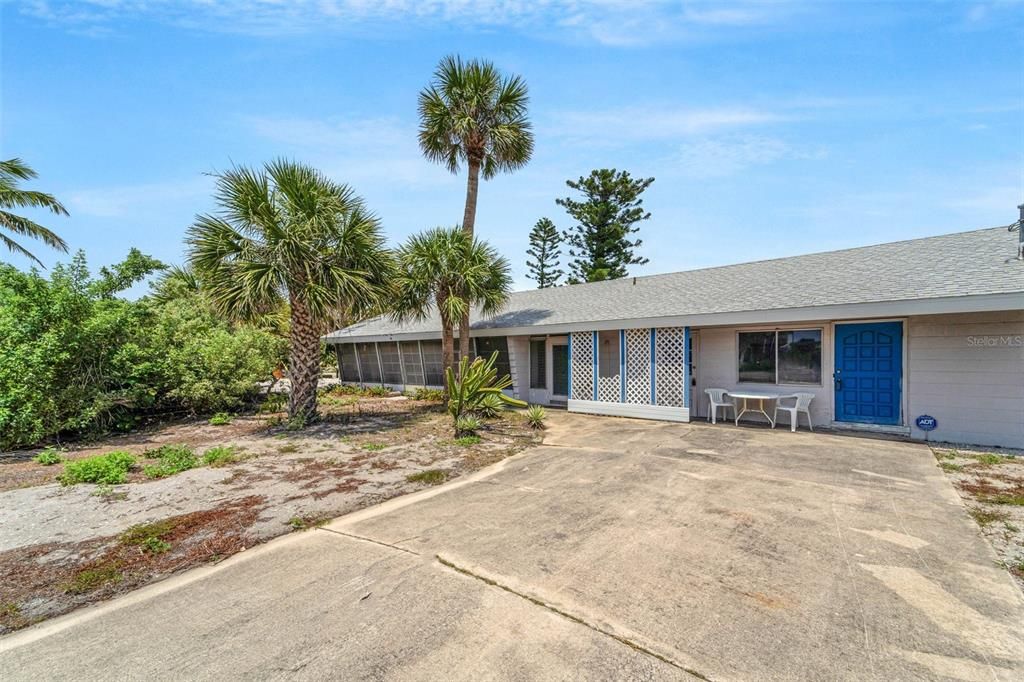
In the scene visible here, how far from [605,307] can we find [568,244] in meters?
21.9

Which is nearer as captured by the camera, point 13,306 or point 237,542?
point 237,542

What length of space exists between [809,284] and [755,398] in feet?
9.32

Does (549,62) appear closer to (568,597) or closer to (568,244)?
(568,597)

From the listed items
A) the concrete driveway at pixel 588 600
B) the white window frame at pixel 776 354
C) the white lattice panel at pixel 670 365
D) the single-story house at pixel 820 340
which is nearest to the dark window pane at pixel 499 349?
the single-story house at pixel 820 340

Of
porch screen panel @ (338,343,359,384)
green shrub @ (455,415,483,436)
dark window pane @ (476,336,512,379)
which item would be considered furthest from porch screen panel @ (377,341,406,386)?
green shrub @ (455,415,483,436)

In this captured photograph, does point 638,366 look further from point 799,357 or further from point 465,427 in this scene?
point 465,427

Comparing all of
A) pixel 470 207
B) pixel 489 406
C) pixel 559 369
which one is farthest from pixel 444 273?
pixel 559 369

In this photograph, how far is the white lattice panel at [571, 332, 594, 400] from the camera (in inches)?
496

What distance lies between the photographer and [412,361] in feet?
57.6

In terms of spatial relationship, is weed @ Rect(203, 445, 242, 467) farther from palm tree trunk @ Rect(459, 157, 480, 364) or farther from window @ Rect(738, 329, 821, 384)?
window @ Rect(738, 329, 821, 384)

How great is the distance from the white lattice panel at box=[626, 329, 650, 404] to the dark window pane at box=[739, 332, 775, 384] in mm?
2227

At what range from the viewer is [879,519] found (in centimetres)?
468

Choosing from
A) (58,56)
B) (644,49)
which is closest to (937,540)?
(644,49)

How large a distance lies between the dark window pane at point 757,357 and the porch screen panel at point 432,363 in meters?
9.74
